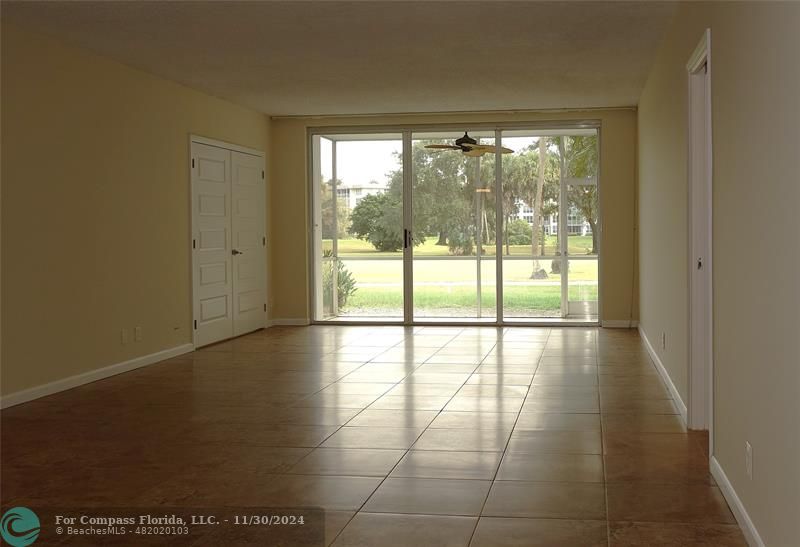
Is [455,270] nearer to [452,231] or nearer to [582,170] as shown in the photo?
[452,231]

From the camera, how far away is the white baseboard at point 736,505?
115 inches

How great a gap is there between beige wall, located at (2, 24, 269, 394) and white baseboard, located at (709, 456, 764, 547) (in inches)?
175

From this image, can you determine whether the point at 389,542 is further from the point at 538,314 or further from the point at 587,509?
the point at 538,314

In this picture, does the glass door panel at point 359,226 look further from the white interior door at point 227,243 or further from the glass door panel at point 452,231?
the white interior door at point 227,243

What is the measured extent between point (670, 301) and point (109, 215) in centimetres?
442

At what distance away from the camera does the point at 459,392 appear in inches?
235

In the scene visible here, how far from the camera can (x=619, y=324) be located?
1020cm

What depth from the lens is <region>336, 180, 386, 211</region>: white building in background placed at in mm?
10727

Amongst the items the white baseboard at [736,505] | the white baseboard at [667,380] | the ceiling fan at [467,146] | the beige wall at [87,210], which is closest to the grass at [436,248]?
the ceiling fan at [467,146]

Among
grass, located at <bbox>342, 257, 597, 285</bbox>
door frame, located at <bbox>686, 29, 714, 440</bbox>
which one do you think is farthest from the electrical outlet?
grass, located at <bbox>342, 257, 597, 285</bbox>

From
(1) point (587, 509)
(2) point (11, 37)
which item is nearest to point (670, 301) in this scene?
(1) point (587, 509)

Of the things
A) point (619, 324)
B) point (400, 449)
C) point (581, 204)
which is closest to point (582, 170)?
point (581, 204)

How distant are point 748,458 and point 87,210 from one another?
523 centimetres

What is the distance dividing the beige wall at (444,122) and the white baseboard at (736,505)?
6373 mm
